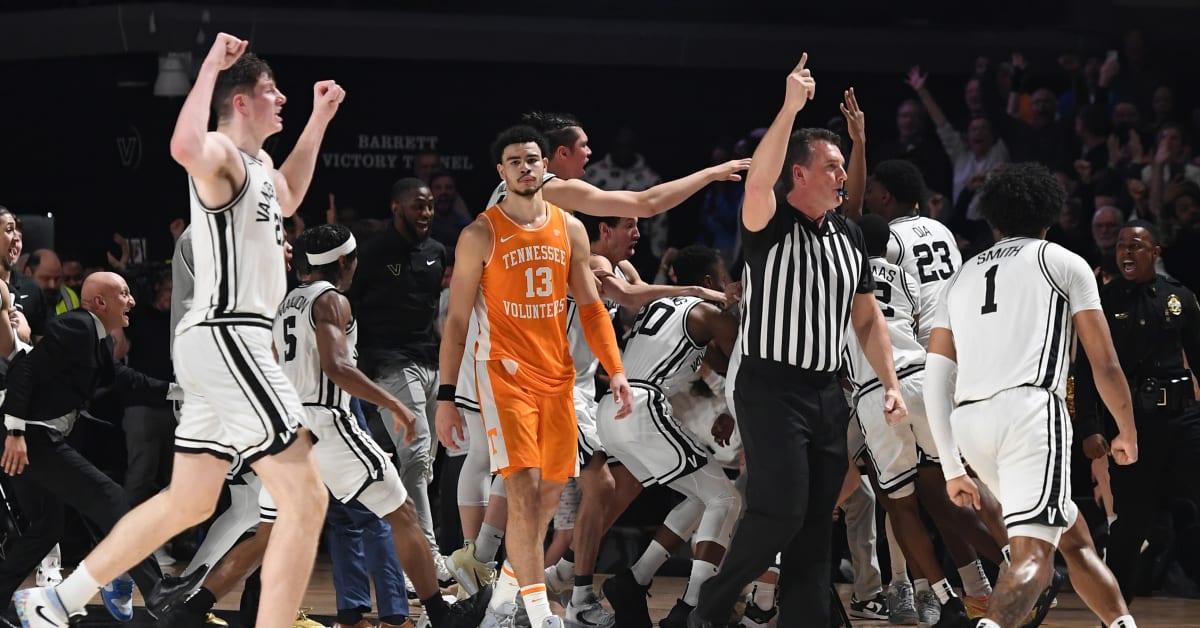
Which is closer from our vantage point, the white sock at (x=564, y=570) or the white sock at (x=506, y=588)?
the white sock at (x=506, y=588)

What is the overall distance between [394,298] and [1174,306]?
4125 millimetres

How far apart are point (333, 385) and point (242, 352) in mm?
1534

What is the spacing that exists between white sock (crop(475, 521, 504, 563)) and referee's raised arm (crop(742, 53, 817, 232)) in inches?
94.2

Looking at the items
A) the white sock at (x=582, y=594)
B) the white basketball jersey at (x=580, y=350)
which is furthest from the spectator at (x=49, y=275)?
the white sock at (x=582, y=594)

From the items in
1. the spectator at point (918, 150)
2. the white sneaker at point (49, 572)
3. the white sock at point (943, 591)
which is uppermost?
the spectator at point (918, 150)

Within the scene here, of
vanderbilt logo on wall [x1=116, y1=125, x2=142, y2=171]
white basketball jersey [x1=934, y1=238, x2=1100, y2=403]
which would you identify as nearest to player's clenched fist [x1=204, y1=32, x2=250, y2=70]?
white basketball jersey [x1=934, y1=238, x2=1100, y2=403]

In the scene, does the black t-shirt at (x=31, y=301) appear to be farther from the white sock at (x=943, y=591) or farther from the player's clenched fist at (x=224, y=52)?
the white sock at (x=943, y=591)

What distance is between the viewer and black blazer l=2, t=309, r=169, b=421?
6875 mm

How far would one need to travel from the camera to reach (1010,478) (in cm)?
Result: 522

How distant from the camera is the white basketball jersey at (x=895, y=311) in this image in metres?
7.14

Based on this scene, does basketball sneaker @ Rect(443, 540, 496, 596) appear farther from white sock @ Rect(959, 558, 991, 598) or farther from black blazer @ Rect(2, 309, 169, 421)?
white sock @ Rect(959, 558, 991, 598)

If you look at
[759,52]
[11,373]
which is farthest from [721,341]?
[759,52]

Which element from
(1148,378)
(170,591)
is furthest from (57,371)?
(1148,378)

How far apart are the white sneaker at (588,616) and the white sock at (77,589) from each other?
8.24 feet
